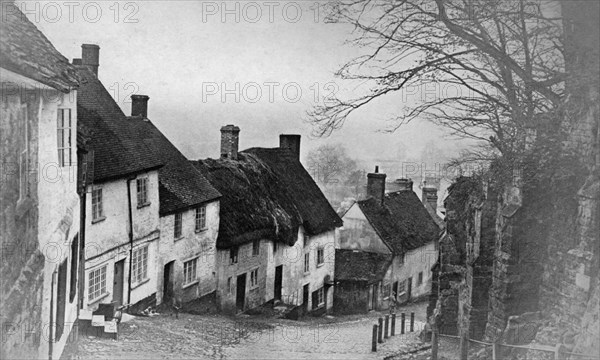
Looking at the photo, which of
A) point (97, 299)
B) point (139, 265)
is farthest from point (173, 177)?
point (97, 299)

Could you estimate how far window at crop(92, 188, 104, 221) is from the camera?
20.1 m

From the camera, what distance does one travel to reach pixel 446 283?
65.0ft

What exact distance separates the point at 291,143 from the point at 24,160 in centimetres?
2747

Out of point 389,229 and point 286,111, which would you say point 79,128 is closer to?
point 286,111

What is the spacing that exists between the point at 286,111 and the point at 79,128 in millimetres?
10634

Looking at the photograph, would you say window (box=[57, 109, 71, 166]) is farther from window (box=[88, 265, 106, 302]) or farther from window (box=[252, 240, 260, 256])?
window (box=[252, 240, 260, 256])

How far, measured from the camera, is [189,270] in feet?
85.0

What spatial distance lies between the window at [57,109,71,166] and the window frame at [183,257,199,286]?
1248 cm

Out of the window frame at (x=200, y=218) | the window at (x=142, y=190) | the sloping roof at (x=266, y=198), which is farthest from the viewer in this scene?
the sloping roof at (x=266, y=198)

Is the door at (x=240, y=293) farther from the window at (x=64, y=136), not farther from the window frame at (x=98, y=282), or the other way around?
the window at (x=64, y=136)

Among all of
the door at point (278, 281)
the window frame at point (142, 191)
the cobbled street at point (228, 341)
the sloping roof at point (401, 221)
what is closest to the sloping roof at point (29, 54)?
the cobbled street at point (228, 341)

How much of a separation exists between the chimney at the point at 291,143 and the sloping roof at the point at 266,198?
0.54m

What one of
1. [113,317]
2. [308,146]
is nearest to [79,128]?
[113,317]

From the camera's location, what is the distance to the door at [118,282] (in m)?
21.4
